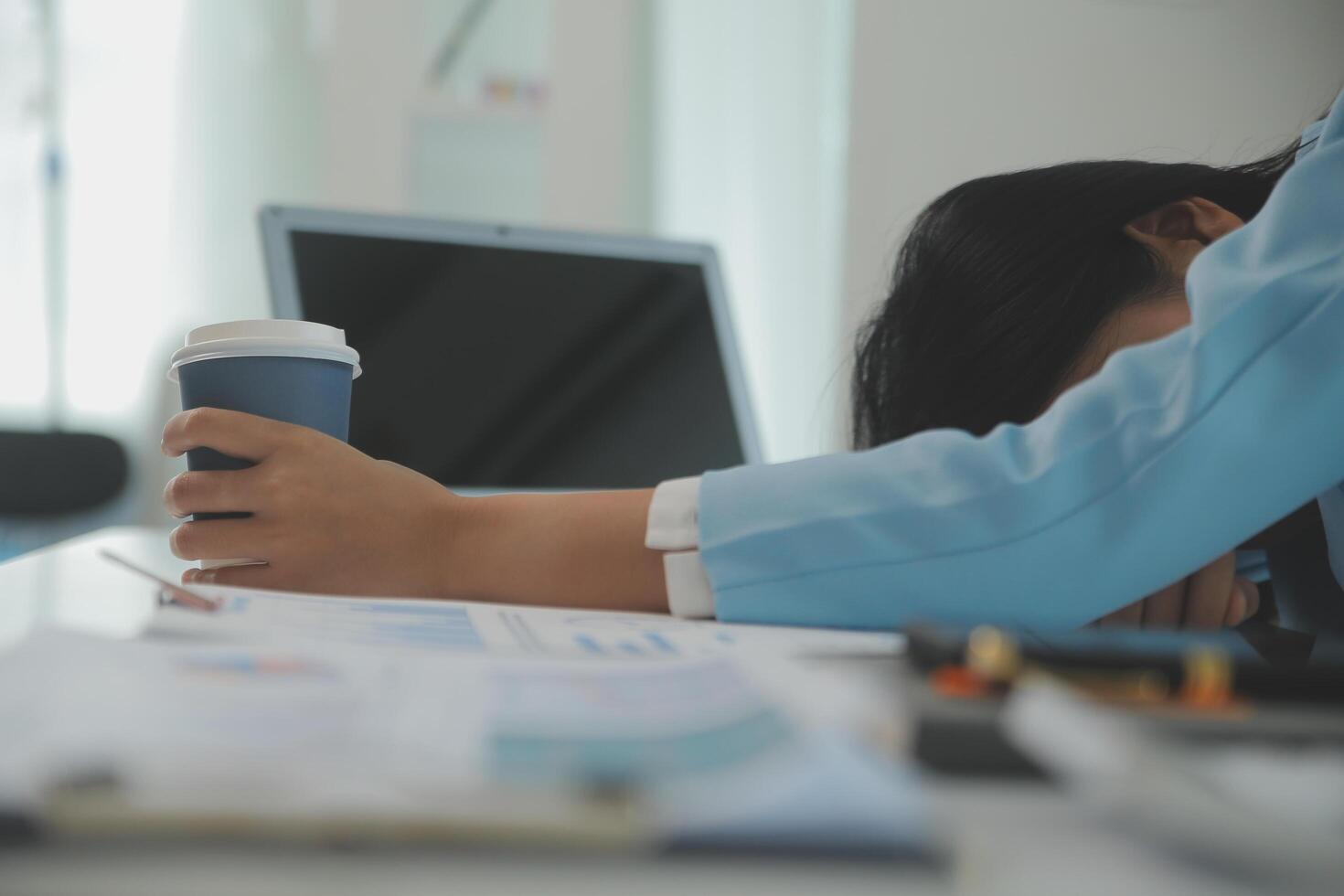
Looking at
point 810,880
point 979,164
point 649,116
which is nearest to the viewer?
point 810,880

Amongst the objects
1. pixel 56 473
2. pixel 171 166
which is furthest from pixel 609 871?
pixel 171 166

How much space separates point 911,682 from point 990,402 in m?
0.49

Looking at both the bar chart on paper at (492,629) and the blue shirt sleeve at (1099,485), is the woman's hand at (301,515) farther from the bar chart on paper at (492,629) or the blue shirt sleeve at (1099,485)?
the blue shirt sleeve at (1099,485)

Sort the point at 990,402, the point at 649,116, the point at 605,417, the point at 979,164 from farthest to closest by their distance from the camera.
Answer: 1. the point at 649,116
2. the point at 979,164
3. the point at 605,417
4. the point at 990,402

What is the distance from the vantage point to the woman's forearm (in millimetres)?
488

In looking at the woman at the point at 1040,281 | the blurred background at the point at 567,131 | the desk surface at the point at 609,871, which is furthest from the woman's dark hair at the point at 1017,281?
the blurred background at the point at 567,131

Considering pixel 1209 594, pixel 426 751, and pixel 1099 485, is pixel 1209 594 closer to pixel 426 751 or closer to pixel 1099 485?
pixel 1099 485

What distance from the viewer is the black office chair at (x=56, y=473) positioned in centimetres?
204

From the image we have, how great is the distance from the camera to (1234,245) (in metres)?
0.47

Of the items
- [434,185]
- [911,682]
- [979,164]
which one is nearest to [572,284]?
[911,682]

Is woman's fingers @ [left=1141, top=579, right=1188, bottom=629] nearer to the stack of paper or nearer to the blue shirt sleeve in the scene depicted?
the blue shirt sleeve

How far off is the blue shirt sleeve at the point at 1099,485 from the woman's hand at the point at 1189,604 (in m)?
0.09

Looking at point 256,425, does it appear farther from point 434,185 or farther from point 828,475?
point 434,185

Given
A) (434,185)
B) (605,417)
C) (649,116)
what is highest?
(649,116)
